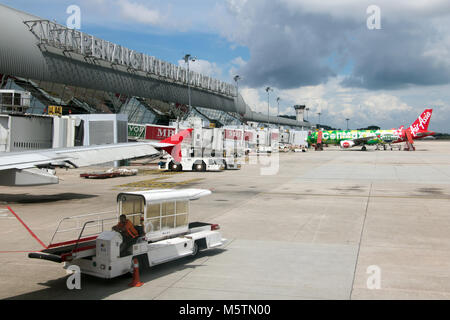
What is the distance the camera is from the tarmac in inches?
414

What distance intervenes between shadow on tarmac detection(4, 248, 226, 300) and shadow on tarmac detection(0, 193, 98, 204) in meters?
16.6

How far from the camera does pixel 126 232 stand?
1128cm

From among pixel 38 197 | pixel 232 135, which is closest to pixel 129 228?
pixel 38 197

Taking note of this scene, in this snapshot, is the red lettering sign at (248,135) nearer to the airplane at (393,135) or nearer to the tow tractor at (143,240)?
the airplane at (393,135)

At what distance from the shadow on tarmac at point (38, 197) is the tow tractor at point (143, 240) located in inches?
607

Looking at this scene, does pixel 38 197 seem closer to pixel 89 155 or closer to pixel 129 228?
pixel 129 228

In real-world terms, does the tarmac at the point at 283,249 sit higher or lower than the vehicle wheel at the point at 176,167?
lower

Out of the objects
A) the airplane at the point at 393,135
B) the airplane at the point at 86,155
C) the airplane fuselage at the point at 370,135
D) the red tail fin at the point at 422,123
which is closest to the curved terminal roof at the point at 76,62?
the airplane fuselage at the point at 370,135

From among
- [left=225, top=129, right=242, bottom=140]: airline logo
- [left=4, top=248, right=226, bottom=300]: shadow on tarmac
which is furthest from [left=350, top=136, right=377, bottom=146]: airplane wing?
[left=4, top=248, right=226, bottom=300]: shadow on tarmac

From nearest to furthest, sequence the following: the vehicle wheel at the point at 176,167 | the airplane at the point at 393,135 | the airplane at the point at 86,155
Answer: the airplane at the point at 86,155 < the vehicle wheel at the point at 176,167 < the airplane at the point at 393,135

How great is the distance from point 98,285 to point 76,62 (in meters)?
60.1

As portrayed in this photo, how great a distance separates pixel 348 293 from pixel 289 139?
112 meters

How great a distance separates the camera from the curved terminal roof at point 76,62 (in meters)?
54.4
